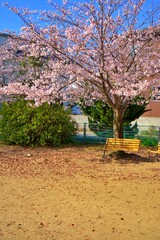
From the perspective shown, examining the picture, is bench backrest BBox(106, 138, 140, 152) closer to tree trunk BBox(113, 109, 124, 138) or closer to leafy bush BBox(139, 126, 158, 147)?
tree trunk BBox(113, 109, 124, 138)

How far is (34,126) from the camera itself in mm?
13141

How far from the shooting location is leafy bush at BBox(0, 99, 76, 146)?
13.2 m

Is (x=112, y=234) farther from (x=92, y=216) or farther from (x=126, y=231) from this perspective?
(x=92, y=216)

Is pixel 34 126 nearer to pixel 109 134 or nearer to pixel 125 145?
pixel 109 134

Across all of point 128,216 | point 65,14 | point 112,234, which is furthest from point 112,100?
point 112,234

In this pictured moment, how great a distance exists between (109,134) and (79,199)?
8339mm

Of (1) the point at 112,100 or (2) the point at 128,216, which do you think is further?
(1) the point at 112,100

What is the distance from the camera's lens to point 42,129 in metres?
13.4

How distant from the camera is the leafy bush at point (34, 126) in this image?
521 inches

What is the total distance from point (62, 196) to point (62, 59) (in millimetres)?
4441

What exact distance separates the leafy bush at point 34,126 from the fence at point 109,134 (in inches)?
46.8

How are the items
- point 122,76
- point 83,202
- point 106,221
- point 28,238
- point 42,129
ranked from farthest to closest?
point 42,129, point 122,76, point 83,202, point 106,221, point 28,238

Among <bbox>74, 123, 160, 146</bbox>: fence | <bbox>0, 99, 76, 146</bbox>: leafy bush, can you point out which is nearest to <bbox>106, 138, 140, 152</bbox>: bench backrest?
<bbox>74, 123, 160, 146</bbox>: fence

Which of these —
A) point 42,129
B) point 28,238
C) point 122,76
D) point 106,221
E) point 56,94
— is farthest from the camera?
point 42,129
